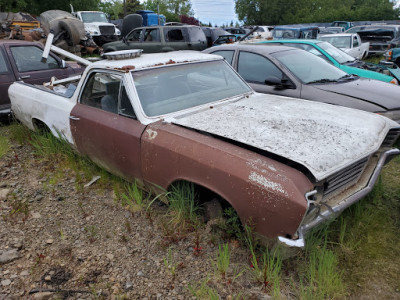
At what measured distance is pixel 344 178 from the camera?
101 inches

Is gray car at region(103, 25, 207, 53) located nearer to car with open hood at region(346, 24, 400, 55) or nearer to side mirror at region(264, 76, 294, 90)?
car with open hood at region(346, 24, 400, 55)

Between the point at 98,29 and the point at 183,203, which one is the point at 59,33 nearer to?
the point at 98,29

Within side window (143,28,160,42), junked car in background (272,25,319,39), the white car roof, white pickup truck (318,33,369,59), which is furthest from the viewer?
junked car in background (272,25,319,39)

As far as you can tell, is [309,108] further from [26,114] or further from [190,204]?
[26,114]

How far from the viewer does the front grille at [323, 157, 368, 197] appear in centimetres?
243

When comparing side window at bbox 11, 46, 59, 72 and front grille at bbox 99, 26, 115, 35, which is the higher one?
side window at bbox 11, 46, 59, 72

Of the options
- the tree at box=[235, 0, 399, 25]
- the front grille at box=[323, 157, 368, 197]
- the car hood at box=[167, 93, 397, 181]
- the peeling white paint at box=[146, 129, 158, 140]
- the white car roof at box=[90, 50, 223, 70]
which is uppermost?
the white car roof at box=[90, 50, 223, 70]

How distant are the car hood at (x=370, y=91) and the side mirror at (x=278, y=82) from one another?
371 millimetres

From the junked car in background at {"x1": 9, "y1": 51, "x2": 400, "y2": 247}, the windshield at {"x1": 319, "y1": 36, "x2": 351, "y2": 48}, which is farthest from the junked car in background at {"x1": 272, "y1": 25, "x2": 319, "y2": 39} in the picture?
the junked car in background at {"x1": 9, "y1": 51, "x2": 400, "y2": 247}

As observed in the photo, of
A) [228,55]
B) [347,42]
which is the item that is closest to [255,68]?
[228,55]

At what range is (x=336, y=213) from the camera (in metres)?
2.41

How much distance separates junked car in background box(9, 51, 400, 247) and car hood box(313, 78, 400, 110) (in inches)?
53.8

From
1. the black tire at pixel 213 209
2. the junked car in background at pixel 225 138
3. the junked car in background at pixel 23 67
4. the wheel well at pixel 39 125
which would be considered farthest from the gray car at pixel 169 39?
the black tire at pixel 213 209

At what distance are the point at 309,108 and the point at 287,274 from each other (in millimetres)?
1675
